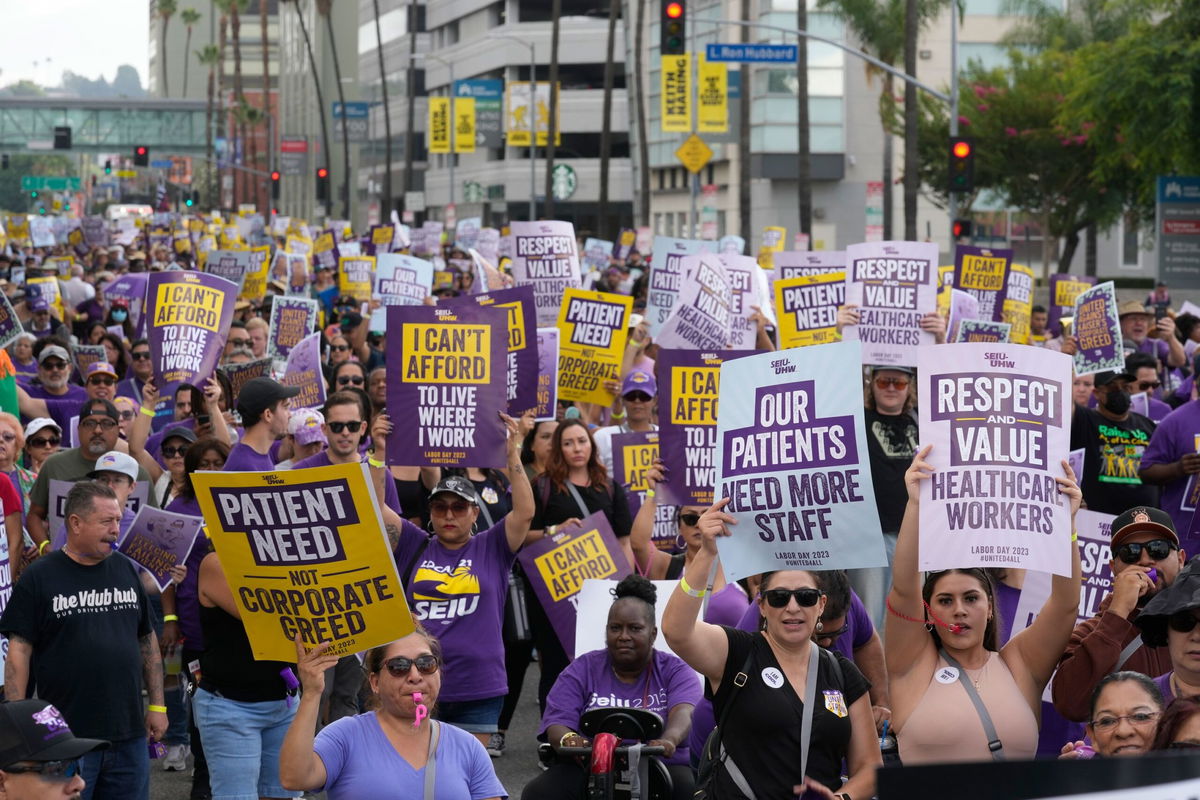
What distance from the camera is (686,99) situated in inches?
1500

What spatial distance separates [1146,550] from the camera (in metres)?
5.97

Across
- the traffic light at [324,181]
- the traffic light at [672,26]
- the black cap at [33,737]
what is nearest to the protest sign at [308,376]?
the black cap at [33,737]

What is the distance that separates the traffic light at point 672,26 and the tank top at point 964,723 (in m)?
19.4

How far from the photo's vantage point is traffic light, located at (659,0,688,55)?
2408cm

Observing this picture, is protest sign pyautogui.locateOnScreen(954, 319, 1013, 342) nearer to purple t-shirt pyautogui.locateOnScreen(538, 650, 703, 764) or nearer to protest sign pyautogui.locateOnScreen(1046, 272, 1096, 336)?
protest sign pyautogui.locateOnScreen(1046, 272, 1096, 336)

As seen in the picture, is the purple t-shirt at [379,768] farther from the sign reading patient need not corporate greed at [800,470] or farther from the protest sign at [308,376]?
the protest sign at [308,376]

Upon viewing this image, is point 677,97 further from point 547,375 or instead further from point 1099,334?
point 547,375

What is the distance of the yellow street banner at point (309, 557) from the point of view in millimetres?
5754

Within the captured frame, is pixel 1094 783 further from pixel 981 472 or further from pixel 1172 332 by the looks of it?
pixel 1172 332

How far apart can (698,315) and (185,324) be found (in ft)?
12.4

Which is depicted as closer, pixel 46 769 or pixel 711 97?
pixel 46 769

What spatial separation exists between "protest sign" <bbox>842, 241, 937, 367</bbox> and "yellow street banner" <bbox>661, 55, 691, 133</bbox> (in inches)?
1045

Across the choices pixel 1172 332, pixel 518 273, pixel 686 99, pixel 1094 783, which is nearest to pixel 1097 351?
pixel 1172 332

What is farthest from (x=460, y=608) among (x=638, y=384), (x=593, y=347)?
(x=593, y=347)
